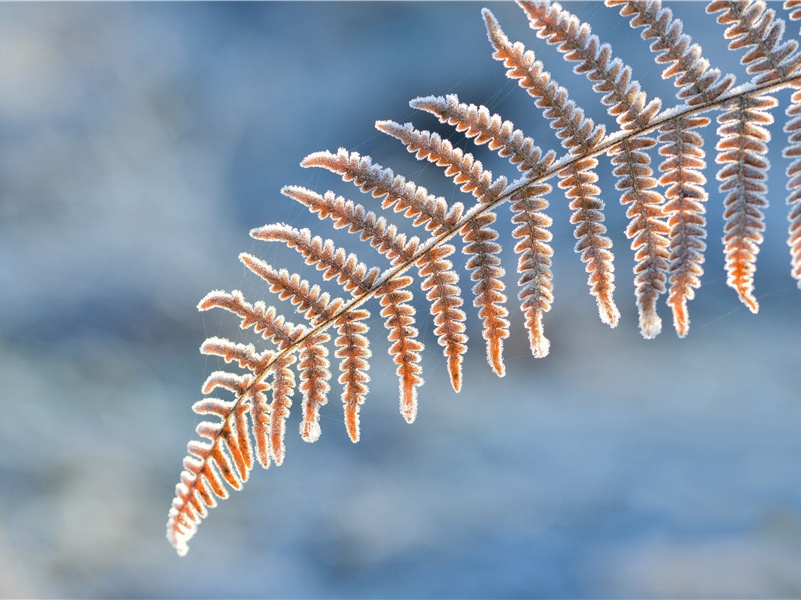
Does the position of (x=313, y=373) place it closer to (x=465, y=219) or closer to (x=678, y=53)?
(x=465, y=219)

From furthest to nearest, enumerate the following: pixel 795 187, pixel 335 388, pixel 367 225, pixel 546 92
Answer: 1. pixel 335 388
2. pixel 367 225
3. pixel 546 92
4. pixel 795 187

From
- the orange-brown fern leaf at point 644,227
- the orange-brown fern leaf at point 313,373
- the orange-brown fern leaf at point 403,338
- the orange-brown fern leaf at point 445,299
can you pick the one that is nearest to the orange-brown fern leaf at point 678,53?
the orange-brown fern leaf at point 644,227

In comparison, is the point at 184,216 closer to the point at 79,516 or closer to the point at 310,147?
the point at 310,147

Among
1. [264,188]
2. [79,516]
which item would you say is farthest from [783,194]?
[79,516]

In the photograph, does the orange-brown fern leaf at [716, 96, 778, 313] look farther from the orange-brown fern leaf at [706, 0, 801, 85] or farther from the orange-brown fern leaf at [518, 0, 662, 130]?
the orange-brown fern leaf at [518, 0, 662, 130]

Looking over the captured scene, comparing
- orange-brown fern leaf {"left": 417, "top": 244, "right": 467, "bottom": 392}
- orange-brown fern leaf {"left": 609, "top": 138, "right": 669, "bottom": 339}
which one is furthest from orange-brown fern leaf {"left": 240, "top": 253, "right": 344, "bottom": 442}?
orange-brown fern leaf {"left": 609, "top": 138, "right": 669, "bottom": 339}

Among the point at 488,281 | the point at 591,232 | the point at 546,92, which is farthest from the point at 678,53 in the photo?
the point at 488,281
